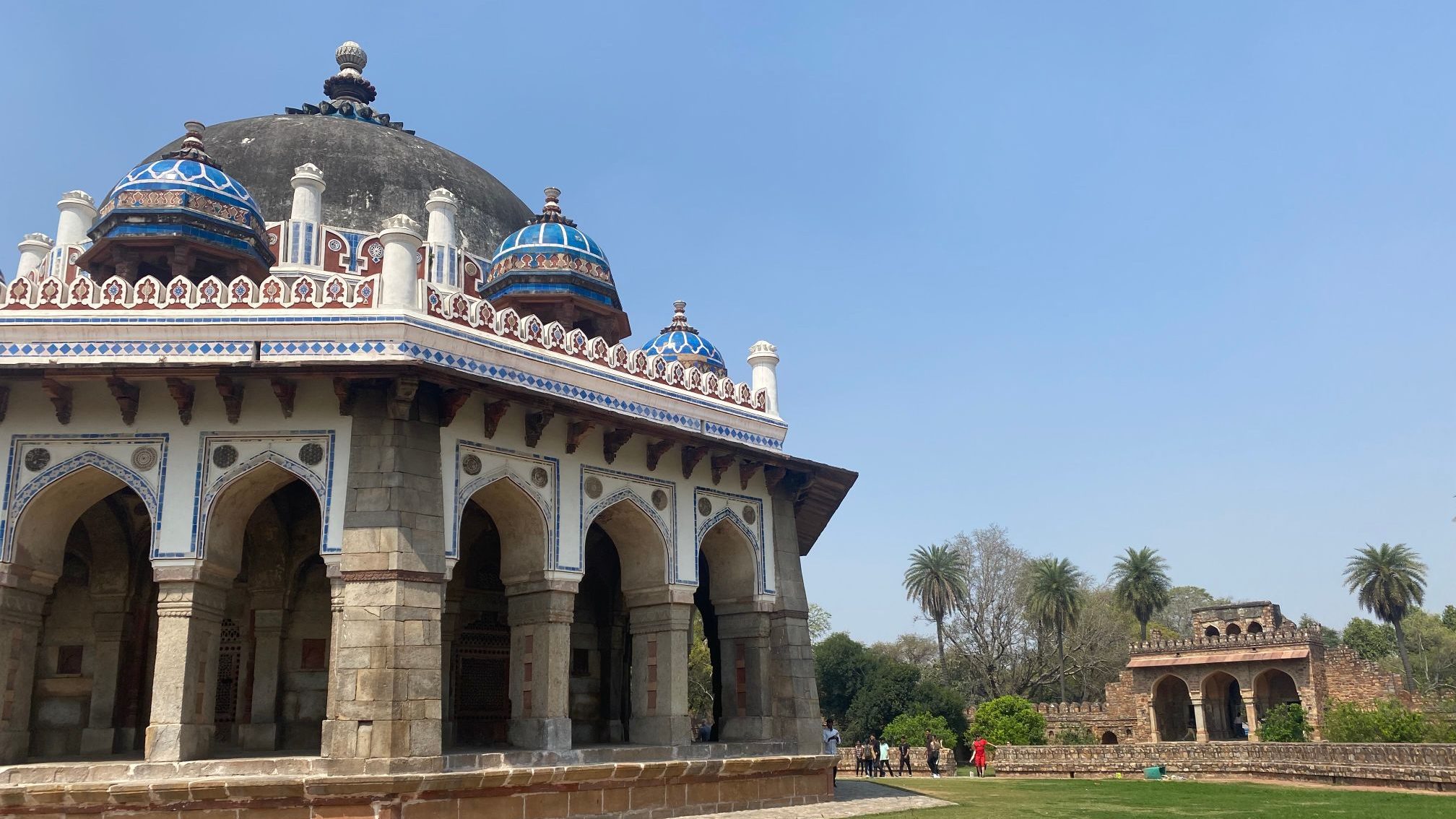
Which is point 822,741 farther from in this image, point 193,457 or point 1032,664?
point 1032,664

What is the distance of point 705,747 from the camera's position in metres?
14.0

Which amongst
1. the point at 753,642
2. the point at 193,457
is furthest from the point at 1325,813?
the point at 193,457

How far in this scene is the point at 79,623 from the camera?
44.8 ft

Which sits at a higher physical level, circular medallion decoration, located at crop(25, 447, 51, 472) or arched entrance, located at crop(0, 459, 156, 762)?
circular medallion decoration, located at crop(25, 447, 51, 472)

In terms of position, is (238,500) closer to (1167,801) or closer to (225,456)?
(225,456)

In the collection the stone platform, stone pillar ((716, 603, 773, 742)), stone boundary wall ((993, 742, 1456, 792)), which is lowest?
stone boundary wall ((993, 742, 1456, 792))

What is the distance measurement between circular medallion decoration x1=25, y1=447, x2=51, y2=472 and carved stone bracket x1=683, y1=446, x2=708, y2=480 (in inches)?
293

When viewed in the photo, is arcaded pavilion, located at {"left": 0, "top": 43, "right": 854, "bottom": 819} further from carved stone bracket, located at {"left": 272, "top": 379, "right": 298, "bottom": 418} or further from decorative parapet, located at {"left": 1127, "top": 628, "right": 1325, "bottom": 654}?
decorative parapet, located at {"left": 1127, "top": 628, "right": 1325, "bottom": 654}

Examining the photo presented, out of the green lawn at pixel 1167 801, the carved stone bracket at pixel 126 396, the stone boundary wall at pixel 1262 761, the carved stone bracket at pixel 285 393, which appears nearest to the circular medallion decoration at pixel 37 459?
the carved stone bracket at pixel 126 396

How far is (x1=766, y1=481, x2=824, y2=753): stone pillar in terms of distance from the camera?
614 inches

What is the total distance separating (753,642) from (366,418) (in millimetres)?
6705

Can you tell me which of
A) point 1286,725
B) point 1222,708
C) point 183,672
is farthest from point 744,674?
point 1222,708

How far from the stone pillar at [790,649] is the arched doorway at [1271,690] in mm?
34040

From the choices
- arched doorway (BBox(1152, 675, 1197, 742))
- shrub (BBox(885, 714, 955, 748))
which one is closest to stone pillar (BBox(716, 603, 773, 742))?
shrub (BBox(885, 714, 955, 748))
